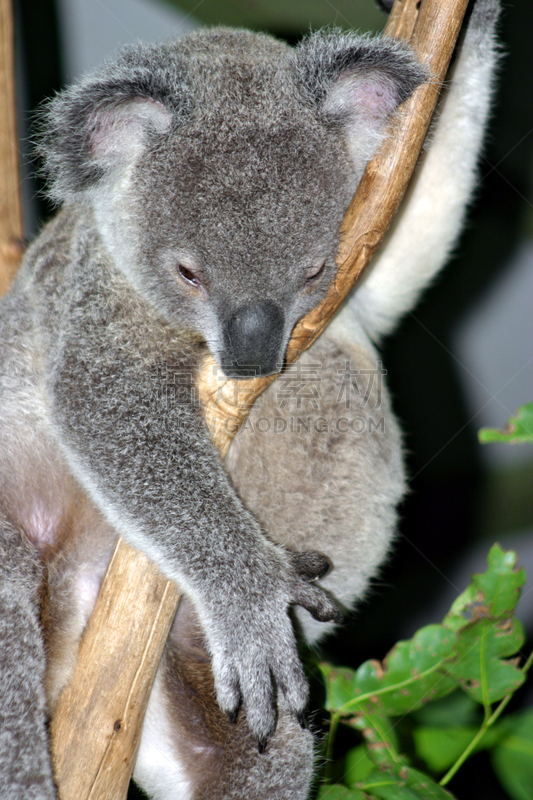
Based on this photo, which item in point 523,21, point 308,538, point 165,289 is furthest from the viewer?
point 523,21

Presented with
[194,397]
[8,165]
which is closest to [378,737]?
[194,397]

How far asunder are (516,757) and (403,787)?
28.3 inches

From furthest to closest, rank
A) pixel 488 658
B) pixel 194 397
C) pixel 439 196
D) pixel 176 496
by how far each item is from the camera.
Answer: pixel 439 196
pixel 488 658
pixel 194 397
pixel 176 496

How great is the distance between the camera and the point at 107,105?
1647 mm

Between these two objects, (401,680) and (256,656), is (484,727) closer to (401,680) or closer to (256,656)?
(401,680)

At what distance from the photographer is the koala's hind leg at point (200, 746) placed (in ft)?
6.02

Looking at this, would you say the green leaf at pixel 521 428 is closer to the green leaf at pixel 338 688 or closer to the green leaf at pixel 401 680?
the green leaf at pixel 401 680

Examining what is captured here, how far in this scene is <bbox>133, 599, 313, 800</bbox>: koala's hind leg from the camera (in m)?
1.83

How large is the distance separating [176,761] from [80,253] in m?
1.52

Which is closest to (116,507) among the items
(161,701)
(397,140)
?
(161,701)

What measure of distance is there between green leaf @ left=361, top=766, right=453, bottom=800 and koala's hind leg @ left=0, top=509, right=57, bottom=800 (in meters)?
0.80

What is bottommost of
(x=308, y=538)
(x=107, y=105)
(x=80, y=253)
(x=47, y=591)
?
(x=47, y=591)

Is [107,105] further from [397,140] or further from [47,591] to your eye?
[47,591]

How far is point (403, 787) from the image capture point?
1.72m
